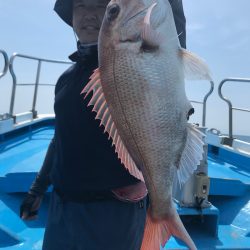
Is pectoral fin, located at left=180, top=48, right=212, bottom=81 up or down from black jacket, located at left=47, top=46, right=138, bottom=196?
up

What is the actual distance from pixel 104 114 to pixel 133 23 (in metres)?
→ 0.41

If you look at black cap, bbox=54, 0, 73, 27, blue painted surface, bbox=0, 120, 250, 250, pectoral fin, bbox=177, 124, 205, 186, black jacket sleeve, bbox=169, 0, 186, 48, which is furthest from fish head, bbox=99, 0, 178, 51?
blue painted surface, bbox=0, 120, 250, 250

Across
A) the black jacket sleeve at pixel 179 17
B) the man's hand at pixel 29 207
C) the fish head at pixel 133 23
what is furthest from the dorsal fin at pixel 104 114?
the man's hand at pixel 29 207

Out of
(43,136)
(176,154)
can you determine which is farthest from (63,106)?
(43,136)

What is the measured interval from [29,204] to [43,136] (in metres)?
3.95

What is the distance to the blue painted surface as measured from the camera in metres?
2.87

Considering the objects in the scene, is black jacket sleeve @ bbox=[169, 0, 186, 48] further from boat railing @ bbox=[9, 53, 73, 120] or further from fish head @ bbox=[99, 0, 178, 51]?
boat railing @ bbox=[9, 53, 73, 120]

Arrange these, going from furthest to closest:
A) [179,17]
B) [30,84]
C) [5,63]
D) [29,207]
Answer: [30,84], [5,63], [29,207], [179,17]

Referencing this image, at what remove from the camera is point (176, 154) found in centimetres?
157

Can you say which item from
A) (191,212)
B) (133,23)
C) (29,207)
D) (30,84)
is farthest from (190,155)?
(30,84)

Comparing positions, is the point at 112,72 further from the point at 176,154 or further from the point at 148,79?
the point at 176,154

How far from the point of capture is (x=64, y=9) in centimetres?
240

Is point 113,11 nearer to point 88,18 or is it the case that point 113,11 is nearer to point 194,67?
point 194,67

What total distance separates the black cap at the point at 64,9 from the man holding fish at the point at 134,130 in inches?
15.1
